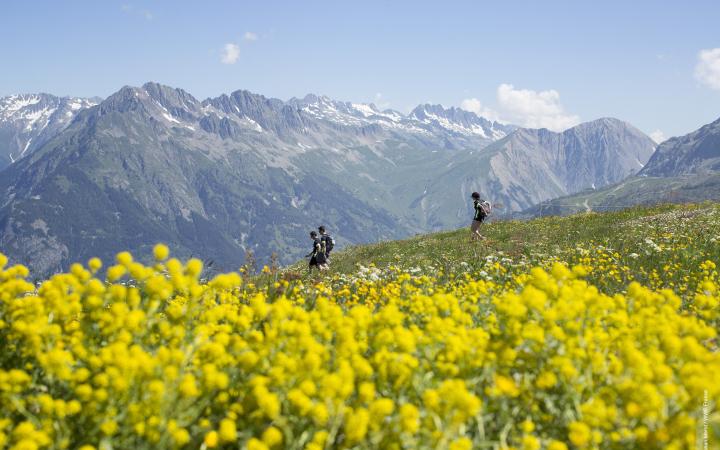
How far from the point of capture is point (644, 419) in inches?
138

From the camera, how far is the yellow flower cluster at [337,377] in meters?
3.48

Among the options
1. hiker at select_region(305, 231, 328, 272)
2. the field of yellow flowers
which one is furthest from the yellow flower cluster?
hiker at select_region(305, 231, 328, 272)

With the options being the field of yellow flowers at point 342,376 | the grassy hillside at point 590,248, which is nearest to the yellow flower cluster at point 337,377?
the field of yellow flowers at point 342,376

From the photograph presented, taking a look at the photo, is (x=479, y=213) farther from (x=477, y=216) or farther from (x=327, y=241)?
(x=327, y=241)

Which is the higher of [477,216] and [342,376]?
[477,216]

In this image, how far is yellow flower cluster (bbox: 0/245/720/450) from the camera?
3484mm

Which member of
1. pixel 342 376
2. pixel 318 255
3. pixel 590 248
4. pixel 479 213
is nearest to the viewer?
pixel 342 376

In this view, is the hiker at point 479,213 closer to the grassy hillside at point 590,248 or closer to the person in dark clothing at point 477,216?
the person in dark clothing at point 477,216

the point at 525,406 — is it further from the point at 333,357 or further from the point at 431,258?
the point at 431,258

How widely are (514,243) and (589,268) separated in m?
8.59

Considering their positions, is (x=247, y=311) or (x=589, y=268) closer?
(x=247, y=311)

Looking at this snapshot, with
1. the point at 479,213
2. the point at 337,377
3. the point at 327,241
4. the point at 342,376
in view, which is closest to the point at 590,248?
the point at 479,213

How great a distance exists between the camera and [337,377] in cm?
361

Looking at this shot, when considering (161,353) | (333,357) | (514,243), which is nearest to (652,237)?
(514,243)
